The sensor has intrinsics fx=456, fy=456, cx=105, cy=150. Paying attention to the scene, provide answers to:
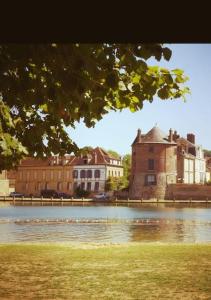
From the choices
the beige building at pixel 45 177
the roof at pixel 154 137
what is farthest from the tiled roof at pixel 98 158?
the roof at pixel 154 137

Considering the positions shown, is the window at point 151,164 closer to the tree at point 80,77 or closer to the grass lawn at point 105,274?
the grass lawn at point 105,274

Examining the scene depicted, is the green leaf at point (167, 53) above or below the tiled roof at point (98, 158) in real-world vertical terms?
below

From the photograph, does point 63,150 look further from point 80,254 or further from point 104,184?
point 104,184

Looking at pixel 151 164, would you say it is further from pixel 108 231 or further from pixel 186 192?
pixel 108 231

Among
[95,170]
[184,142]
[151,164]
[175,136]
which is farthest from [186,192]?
[95,170]

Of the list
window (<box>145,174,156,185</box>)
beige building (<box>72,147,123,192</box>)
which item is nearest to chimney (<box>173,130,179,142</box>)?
window (<box>145,174,156,185</box>)

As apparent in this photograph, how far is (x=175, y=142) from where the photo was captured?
283 feet

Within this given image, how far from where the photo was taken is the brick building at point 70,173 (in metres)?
96.8

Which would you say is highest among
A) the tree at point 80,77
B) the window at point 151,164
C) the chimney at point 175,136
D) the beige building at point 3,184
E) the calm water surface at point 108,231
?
the chimney at point 175,136

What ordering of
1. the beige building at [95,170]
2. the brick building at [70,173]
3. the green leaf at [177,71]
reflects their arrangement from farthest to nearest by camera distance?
the brick building at [70,173] < the beige building at [95,170] < the green leaf at [177,71]

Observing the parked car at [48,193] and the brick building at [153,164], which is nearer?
the brick building at [153,164]

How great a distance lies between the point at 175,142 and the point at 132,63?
82.6 m

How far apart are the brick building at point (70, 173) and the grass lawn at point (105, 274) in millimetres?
80552

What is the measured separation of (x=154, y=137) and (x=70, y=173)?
2423cm
